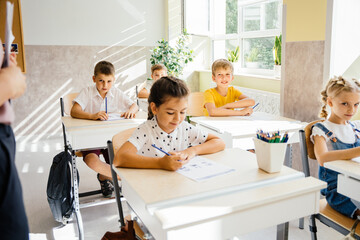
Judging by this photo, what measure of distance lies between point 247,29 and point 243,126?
7.99 ft

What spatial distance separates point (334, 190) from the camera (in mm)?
1720


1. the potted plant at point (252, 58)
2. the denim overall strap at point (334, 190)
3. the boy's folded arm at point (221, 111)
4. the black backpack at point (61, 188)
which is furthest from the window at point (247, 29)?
the black backpack at point (61, 188)

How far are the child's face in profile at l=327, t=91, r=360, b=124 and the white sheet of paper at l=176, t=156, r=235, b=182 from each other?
83cm

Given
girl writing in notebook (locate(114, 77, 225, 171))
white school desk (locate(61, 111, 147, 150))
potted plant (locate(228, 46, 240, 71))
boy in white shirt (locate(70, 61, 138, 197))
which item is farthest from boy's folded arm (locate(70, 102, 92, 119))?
potted plant (locate(228, 46, 240, 71))

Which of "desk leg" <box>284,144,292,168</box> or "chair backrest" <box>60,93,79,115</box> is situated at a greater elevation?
"chair backrest" <box>60,93,79,115</box>

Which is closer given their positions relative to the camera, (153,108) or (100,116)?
(153,108)

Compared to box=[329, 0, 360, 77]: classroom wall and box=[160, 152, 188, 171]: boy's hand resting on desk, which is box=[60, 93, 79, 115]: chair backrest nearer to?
box=[160, 152, 188, 171]: boy's hand resting on desk

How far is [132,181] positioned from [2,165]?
492 millimetres

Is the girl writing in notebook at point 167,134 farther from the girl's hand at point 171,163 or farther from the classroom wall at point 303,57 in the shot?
the classroom wall at point 303,57

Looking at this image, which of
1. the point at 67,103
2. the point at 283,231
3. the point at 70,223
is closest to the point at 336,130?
the point at 283,231

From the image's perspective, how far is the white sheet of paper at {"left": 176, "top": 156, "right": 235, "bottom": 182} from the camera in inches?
52.8

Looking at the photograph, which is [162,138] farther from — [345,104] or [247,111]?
[247,111]

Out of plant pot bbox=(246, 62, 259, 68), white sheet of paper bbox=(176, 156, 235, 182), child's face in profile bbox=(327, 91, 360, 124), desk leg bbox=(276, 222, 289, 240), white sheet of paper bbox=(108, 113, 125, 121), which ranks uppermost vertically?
plant pot bbox=(246, 62, 259, 68)

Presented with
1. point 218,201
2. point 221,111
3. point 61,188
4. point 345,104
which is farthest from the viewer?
point 221,111
